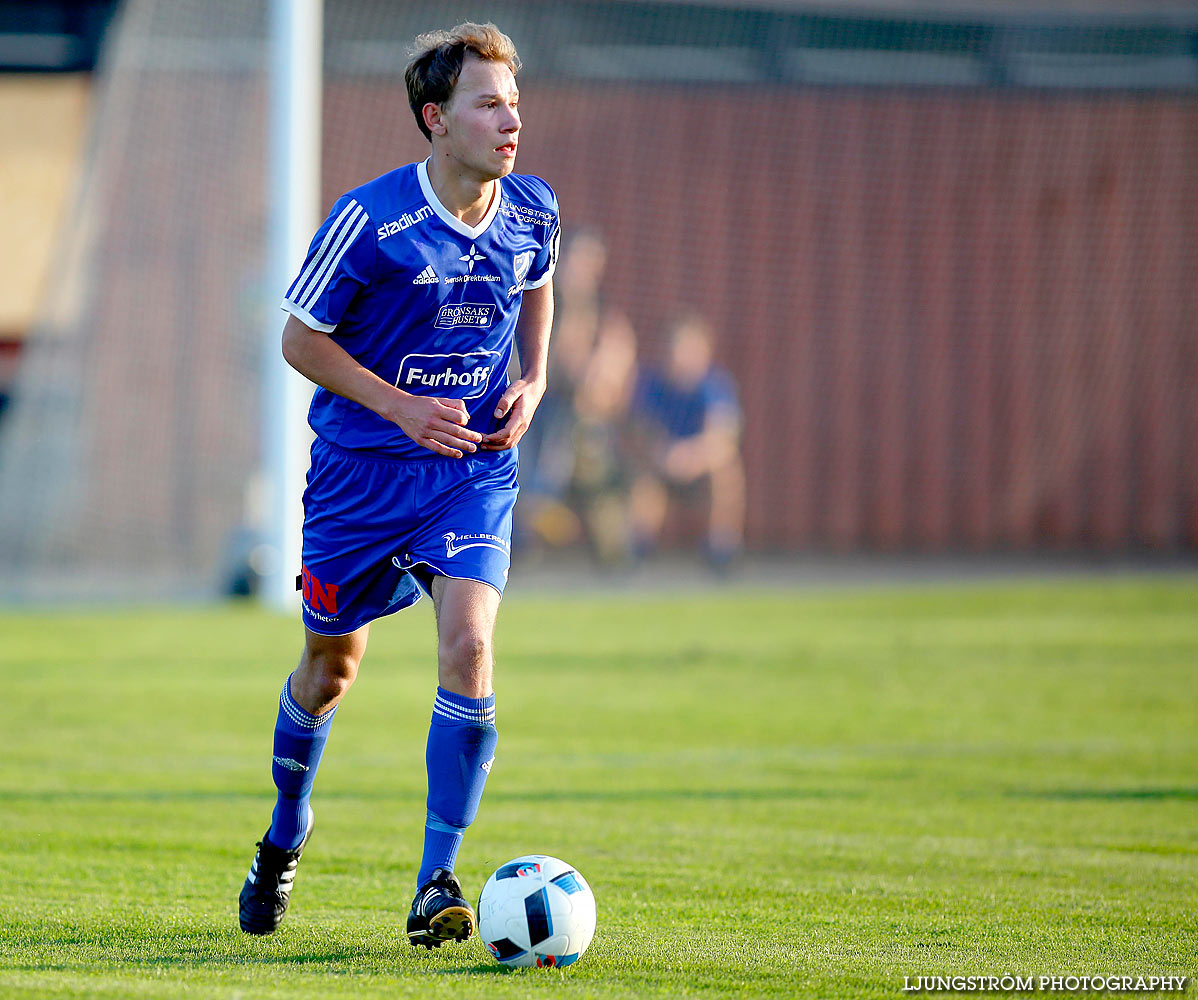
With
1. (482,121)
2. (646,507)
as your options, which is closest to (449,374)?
(482,121)

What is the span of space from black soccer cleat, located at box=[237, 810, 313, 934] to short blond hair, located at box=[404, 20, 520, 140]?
194 centimetres

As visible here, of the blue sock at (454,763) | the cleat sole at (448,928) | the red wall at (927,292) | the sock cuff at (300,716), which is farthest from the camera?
the red wall at (927,292)

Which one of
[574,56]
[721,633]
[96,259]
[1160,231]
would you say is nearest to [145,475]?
[96,259]

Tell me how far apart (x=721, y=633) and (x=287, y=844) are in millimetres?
7973

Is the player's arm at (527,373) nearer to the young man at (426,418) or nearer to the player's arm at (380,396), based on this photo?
the young man at (426,418)

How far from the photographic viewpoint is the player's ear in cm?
416

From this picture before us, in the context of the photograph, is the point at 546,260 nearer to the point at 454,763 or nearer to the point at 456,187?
the point at 456,187

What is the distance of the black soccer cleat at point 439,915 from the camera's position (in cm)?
377

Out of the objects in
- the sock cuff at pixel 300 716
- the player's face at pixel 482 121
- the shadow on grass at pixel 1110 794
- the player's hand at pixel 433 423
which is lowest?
the shadow on grass at pixel 1110 794

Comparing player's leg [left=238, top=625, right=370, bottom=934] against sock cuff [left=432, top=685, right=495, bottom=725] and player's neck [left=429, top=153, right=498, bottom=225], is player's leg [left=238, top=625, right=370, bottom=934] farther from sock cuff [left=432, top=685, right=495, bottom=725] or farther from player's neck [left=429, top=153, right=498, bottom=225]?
player's neck [left=429, top=153, right=498, bottom=225]

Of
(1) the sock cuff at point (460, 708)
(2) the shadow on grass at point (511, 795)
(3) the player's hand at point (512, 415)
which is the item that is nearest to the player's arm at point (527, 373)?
(3) the player's hand at point (512, 415)

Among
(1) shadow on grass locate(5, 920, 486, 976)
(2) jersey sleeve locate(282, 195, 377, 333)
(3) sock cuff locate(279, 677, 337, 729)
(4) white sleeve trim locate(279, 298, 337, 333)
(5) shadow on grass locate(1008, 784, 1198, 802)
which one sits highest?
(2) jersey sleeve locate(282, 195, 377, 333)

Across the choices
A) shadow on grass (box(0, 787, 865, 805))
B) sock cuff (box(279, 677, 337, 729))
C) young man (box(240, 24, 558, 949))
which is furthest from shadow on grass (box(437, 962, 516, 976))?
shadow on grass (box(0, 787, 865, 805))

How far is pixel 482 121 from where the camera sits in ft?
13.4
